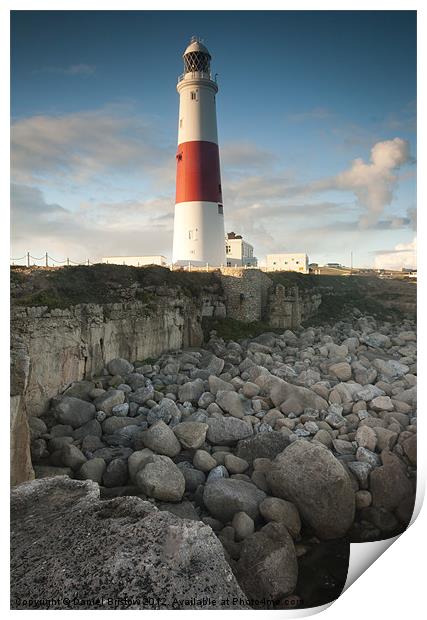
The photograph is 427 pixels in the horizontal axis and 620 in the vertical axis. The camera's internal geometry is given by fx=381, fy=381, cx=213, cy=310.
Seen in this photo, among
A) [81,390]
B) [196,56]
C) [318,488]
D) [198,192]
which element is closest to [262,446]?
[318,488]

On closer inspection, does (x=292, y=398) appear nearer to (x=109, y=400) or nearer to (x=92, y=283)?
(x=109, y=400)

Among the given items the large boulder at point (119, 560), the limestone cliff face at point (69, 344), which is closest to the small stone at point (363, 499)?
the large boulder at point (119, 560)

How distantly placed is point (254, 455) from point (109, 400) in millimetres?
1631

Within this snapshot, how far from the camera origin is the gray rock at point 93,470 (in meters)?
3.14

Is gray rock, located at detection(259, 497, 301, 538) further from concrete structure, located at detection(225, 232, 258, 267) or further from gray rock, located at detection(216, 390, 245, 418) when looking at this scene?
concrete structure, located at detection(225, 232, 258, 267)

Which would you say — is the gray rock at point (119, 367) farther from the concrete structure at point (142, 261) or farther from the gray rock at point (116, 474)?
the gray rock at point (116, 474)

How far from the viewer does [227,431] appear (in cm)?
381

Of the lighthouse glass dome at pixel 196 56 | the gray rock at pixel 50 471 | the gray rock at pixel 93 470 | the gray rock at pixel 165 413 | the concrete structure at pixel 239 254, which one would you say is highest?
the lighthouse glass dome at pixel 196 56

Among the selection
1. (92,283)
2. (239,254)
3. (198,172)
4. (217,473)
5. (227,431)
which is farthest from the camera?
(239,254)

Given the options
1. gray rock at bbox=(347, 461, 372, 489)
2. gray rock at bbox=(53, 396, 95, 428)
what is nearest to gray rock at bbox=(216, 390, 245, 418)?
gray rock at bbox=(347, 461, 372, 489)

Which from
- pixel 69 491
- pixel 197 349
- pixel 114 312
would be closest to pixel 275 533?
pixel 69 491

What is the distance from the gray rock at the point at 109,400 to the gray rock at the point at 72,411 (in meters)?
0.12

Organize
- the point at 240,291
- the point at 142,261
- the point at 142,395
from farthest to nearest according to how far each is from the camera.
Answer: the point at 240,291 < the point at 142,261 < the point at 142,395
